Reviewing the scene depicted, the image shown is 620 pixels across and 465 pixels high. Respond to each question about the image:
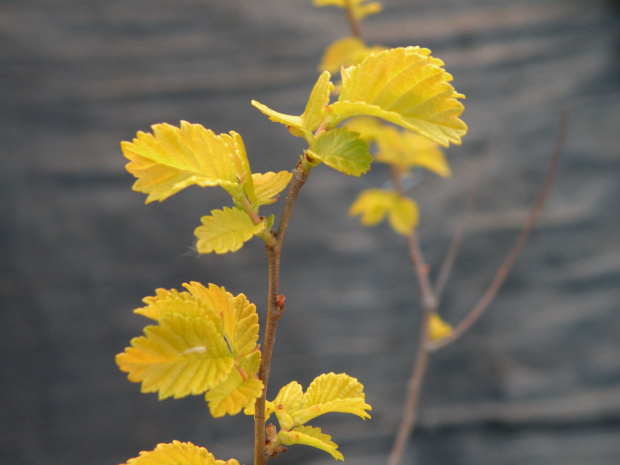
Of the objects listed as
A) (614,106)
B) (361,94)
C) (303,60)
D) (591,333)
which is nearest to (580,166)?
(614,106)

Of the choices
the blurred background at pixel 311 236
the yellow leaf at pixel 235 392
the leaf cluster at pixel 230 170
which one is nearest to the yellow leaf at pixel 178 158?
the leaf cluster at pixel 230 170

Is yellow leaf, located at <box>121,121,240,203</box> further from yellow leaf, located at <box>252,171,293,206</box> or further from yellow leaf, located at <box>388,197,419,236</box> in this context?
yellow leaf, located at <box>388,197,419,236</box>

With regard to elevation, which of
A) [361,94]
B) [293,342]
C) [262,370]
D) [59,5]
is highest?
[59,5]

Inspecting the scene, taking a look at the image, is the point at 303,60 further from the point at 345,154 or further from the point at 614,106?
the point at 345,154

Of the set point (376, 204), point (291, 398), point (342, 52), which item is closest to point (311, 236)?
point (376, 204)

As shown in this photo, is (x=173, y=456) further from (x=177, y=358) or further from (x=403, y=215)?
(x=403, y=215)

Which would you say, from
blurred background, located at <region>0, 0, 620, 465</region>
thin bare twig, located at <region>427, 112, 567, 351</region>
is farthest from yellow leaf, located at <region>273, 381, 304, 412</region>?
blurred background, located at <region>0, 0, 620, 465</region>
